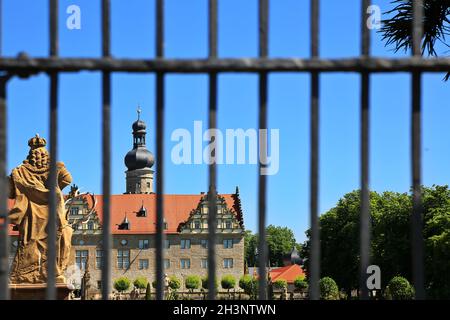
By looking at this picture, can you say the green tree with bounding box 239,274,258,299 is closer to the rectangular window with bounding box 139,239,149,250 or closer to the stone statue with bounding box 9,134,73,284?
the rectangular window with bounding box 139,239,149,250

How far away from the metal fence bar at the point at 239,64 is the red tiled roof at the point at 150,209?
64.7 m

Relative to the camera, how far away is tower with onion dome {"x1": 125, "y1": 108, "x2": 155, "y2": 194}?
90.1m

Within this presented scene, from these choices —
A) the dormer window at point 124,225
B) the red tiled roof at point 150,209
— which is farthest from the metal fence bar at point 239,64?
the dormer window at point 124,225

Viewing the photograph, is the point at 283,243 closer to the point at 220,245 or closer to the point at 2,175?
the point at 220,245

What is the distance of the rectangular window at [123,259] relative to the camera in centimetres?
7025

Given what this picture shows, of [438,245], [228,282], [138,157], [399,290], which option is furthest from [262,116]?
[138,157]

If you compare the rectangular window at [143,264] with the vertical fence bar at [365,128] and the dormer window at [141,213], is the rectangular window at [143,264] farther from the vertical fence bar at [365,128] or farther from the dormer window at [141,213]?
the vertical fence bar at [365,128]

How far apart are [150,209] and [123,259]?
5.32m

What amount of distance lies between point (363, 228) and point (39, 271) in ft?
53.7

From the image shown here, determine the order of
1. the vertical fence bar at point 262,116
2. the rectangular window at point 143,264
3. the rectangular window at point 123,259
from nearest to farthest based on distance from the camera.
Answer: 1. the vertical fence bar at point 262,116
2. the rectangular window at point 143,264
3. the rectangular window at point 123,259

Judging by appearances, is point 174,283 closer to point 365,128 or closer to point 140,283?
point 140,283

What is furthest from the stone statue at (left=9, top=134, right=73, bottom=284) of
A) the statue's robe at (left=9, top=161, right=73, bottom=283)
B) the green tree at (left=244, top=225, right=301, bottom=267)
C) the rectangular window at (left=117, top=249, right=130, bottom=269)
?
the green tree at (left=244, top=225, right=301, bottom=267)
